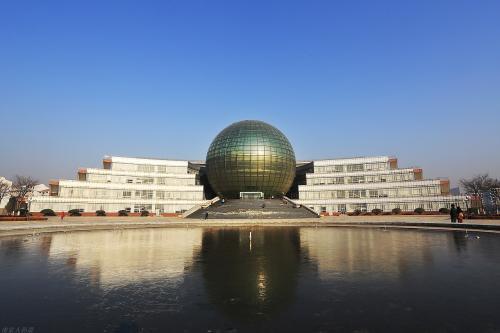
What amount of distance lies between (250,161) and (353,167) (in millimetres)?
29731

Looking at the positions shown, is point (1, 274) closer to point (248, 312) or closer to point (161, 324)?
point (161, 324)

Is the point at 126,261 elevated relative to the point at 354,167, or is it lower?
lower

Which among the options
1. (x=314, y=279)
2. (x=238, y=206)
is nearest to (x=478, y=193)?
(x=238, y=206)

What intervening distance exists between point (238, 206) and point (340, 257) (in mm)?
46577

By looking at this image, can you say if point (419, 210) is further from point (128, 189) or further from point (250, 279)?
point (128, 189)

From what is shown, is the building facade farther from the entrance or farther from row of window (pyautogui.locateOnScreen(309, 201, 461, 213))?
the entrance

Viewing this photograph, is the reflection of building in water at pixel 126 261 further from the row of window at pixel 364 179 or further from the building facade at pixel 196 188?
the row of window at pixel 364 179

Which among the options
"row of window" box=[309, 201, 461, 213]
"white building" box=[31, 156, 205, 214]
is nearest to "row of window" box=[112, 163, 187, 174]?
"white building" box=[31, 156, 205, 214]

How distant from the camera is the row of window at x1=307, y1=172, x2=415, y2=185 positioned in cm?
7738

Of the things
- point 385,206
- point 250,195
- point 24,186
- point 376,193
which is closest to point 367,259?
point 250,195

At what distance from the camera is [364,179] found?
263ft

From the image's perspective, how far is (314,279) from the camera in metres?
11.1

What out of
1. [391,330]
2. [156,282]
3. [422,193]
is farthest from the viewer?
[422,193]

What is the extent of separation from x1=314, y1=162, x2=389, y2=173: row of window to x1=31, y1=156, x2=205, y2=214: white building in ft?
112
